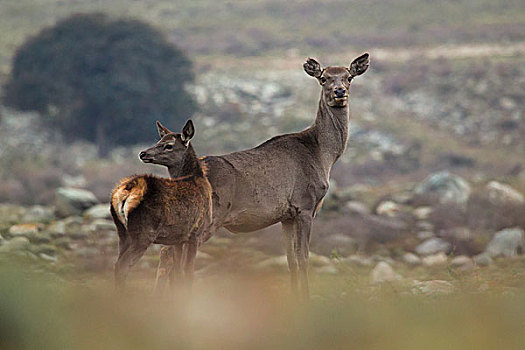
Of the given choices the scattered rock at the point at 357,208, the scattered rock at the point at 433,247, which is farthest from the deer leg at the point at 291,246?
the scattered rock at the point at 357,208

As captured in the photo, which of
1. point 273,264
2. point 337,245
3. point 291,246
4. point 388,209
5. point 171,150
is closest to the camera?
point 171,150

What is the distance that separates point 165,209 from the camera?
8.35 meters

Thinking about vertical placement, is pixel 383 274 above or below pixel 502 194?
below

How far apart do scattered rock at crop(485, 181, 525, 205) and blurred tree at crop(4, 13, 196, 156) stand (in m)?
29.5

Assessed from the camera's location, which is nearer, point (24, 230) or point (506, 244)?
point (24, 230)

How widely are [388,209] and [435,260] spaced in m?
6.27

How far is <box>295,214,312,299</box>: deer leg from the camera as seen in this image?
34.4 feet

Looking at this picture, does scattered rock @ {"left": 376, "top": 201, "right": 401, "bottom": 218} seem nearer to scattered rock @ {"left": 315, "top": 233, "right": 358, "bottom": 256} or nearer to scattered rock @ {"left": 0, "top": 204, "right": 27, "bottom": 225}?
scattered rock @ {"left": 315, "top": 233, "right": 358, "bottom": 256}

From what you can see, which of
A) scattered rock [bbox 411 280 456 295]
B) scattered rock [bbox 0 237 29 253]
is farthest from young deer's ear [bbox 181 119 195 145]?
scattered rock [bbox 0 237 29 253]

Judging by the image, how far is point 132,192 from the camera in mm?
8148

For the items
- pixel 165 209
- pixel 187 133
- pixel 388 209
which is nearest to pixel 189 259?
pixel 165 209

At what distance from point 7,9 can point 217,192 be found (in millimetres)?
78144

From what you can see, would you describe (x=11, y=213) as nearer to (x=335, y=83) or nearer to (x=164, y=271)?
(x=335, y=83)

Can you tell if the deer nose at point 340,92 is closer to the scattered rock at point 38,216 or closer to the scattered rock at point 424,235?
the scattered rock at point 424,235
